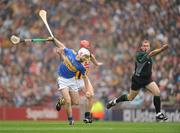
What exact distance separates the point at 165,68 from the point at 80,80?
9.68m

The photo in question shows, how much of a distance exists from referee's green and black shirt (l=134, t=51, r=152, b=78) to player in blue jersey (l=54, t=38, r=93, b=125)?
1523 mm

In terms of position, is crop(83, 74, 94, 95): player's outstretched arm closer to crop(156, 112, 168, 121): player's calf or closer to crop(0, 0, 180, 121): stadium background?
crop(156, 112, 168, 121): player's calf

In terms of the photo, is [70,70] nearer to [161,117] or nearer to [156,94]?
[156,94]

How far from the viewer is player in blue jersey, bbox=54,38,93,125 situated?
18.4 meters

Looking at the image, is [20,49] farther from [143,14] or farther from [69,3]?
[143,14]

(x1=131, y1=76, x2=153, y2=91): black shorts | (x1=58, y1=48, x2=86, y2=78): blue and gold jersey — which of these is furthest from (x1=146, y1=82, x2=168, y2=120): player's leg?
(x1=58, y1=48, x2=86, y2=78): blue and gold jersey

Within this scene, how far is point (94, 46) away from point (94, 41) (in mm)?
314

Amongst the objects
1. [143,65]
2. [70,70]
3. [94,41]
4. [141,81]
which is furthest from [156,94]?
[94,41]

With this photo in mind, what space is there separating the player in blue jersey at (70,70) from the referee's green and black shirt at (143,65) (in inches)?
60.0

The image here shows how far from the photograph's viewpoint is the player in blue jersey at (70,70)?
60.3ft

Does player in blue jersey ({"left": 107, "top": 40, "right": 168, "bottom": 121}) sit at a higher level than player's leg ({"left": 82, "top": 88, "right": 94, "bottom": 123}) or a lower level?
higher

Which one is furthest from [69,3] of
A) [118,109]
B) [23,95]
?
[118,109]

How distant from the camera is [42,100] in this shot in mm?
30297

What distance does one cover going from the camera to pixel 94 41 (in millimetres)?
32250
